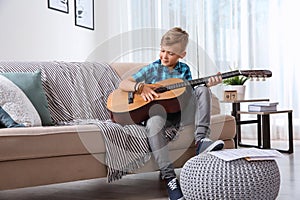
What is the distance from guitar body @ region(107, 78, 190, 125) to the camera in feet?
8.69

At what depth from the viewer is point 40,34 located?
14.3 ft

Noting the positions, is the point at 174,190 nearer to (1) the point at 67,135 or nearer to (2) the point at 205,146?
(2) the point at 205,146

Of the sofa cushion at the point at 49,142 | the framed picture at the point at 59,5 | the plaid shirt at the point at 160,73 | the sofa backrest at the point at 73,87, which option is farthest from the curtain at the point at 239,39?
the sofa cushion at the point at 49,142

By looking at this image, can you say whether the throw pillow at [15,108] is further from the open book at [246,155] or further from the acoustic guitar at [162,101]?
the open book at [246,155]

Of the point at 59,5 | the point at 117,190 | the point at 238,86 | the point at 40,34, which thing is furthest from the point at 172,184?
the point at 59,5

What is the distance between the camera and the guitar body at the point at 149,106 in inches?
104

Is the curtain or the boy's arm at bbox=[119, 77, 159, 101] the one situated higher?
the curtain

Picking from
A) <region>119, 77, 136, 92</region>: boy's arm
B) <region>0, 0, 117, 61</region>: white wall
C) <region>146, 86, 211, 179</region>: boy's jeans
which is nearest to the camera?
<region>146, 86, 211, 179</region>: boy's jeans

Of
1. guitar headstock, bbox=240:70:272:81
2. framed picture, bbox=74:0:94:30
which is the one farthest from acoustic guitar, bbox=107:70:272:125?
framed picture, bbox=74:0:94:30

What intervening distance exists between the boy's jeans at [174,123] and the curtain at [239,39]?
2003mm

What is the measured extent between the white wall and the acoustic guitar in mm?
1638

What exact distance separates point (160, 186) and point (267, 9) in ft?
8.58

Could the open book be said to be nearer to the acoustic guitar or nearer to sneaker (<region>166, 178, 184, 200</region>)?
sneaker (<region>166, 178, 184, 200</region>)

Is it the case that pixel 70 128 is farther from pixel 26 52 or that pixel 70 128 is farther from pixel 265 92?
pixel 265 92
